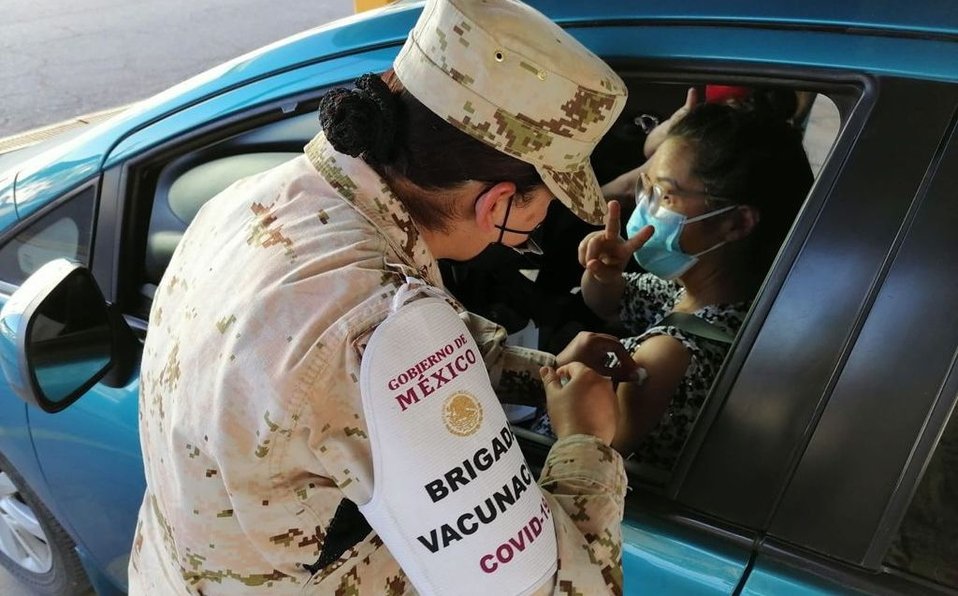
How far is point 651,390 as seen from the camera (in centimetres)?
163

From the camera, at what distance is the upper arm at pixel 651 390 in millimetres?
1600

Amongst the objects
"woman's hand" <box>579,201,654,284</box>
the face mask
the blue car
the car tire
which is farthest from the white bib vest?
the car tire

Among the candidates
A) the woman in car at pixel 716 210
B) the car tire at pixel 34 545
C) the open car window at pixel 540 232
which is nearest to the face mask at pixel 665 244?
the woman in car at pixel 716 210

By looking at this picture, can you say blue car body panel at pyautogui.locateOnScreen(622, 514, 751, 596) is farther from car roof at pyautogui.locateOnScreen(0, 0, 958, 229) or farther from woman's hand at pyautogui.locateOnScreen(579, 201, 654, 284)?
woman's hand at pyautogui.locateOnScreen(579, 201, 654, 284)

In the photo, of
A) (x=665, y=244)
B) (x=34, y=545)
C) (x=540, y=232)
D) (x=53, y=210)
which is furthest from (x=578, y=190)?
(x=34, y=545)

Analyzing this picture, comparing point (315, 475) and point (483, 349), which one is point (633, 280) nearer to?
point (483, 349)

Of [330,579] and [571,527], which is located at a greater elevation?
[571,527]

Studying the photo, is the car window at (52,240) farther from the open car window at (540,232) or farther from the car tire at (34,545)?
the car tire at (34,545)

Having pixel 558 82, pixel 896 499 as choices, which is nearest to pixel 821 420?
pixel 896 499

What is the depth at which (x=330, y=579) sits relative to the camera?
3.86 feet

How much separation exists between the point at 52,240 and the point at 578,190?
4.90ft

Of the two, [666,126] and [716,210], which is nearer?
[716,210]

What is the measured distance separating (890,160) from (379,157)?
68cm

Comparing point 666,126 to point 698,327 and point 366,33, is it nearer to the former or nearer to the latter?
point 698,327
